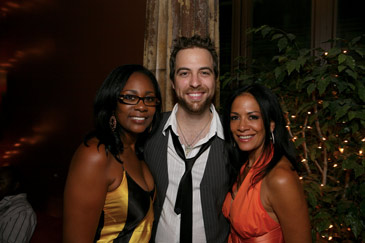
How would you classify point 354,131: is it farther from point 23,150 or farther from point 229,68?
point 23,150

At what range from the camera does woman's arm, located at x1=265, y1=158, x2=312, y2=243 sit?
1194 millimetres

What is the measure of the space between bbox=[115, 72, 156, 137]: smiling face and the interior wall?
4.20 ft

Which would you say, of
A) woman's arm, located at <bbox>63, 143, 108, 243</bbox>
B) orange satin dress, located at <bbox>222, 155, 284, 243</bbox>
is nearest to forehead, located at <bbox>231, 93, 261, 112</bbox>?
orange satin dress, located at <bbox>222, 155, 284, 243</bbox>

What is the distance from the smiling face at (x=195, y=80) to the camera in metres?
1.68

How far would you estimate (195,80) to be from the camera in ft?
5.53

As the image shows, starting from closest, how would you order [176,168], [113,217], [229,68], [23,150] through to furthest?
[113,217]
[176,168]
[229,68]
[23,150]

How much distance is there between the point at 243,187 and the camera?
4.58 feet

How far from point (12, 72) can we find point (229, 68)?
324cm

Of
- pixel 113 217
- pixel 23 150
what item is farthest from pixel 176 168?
pixel 23 150

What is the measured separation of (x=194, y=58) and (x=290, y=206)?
97cm

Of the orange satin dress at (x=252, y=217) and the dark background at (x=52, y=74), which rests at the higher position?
the dark background at (x=52, y=74)

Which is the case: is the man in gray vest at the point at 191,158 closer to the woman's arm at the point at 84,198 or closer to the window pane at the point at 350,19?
the woman's arm at the point at 84,198

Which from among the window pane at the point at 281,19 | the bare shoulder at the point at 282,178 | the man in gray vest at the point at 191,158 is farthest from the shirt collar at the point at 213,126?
the window pane at the point at 281,19

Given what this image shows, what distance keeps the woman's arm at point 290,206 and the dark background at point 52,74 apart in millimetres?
1775
